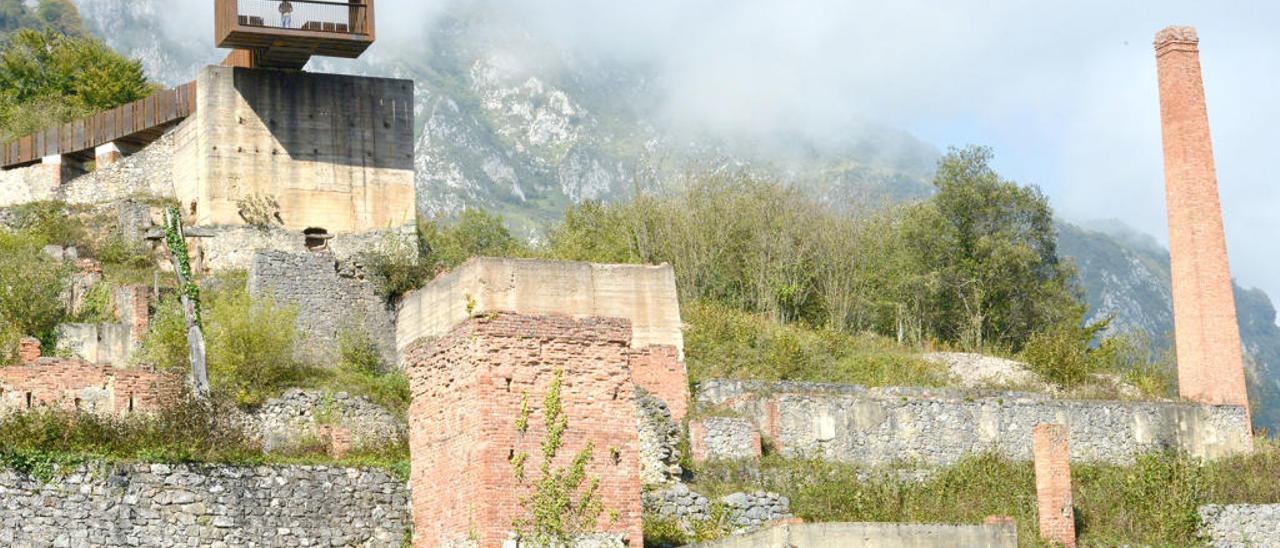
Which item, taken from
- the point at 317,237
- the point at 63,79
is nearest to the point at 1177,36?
Result: the point at 317,237

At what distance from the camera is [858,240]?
138 ft

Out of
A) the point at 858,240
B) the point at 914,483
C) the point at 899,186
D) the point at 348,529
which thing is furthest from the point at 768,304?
the point at 899,186

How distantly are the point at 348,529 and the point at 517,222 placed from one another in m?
57.4

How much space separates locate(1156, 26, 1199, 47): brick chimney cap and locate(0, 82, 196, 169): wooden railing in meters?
19.7

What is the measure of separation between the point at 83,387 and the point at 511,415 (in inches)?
428

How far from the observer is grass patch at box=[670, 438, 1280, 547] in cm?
2608

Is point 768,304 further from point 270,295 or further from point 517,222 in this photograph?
point 517,222

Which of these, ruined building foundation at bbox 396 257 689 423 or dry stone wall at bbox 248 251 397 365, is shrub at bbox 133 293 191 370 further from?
ruined building foundation at bbox 396 257 689 423

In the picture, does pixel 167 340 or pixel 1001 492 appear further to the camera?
pixel 167 340

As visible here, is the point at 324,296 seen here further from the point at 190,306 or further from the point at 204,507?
Result: the point at 204,507

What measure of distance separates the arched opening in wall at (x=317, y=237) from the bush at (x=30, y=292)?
461 cm

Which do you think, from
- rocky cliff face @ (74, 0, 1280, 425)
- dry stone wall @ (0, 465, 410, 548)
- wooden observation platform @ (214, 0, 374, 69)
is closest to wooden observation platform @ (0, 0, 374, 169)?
wooden observation platform @ (214, 0, 374, 69)

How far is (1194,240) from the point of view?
123 ft

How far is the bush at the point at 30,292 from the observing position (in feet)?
97.3
